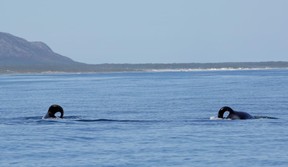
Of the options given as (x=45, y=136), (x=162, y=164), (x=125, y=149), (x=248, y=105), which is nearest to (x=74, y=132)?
(x=45, y=136)

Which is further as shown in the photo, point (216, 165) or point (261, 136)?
point (261, 136)

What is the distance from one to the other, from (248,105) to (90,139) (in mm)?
26181

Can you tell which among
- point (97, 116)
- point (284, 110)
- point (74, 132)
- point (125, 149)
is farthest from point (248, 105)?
point (125, 149)

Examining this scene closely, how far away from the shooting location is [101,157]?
33250 millimetres

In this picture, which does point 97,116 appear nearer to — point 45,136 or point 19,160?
point 45,136

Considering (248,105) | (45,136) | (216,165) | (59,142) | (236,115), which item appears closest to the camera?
(216,165)

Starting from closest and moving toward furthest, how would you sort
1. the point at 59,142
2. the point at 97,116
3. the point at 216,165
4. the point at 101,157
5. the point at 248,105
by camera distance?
1. the point at 216,165
2. the point at 101,157
3. the point at 59,142
4. the point at 97,116
5. the point at 248,105

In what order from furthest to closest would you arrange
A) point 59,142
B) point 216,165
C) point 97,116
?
point 97,116
point 59,142
point 216,165

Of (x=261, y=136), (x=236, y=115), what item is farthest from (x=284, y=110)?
(x=261, y=136)

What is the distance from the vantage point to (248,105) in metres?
63.4

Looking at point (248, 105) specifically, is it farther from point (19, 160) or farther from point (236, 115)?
point (19, 160)

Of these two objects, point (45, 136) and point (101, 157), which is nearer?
point (101, 157)

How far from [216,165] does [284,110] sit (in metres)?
24.3

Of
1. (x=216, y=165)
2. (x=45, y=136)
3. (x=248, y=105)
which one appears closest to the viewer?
(x=216, y=165)
